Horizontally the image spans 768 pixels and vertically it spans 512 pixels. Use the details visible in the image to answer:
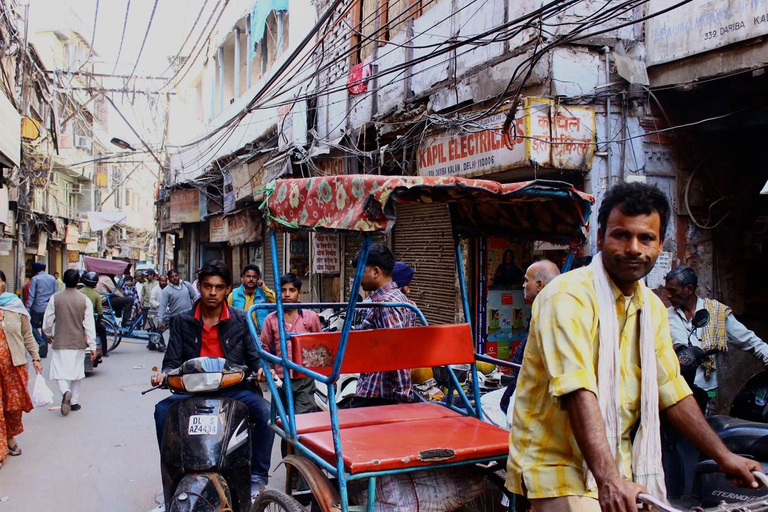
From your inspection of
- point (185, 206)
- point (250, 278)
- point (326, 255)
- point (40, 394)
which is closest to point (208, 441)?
point (40, 394)

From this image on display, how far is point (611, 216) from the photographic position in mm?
2215

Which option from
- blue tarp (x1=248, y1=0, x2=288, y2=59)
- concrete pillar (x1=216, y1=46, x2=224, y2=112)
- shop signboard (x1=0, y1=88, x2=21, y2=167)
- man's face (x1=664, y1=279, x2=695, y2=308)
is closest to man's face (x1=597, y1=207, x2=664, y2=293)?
man's face (x1=664, y1=279, x2=695, y2=308)

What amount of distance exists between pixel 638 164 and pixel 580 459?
549 centimetres

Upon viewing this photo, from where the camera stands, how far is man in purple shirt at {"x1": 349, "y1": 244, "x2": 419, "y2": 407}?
13.9ft

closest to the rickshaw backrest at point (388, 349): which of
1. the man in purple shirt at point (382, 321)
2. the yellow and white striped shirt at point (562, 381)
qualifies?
the man in purple shirt at point (382, 321)

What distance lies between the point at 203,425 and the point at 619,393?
7.87 ft

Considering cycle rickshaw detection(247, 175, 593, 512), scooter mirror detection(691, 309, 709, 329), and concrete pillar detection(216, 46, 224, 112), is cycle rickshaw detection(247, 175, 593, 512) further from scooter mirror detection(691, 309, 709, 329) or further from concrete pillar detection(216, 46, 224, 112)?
concrete pillar detection(216, 46, 224, 112)

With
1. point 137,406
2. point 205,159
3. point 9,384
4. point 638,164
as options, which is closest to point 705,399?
point 638,164

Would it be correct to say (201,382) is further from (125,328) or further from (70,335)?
(125,328)

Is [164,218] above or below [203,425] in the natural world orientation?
above

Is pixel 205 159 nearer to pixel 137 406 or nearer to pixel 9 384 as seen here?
pixel 137 406

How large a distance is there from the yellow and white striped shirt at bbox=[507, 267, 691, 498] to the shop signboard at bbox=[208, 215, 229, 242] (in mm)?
17589

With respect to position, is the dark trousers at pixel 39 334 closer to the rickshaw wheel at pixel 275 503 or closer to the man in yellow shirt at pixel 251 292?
the man in yellow shirt at pixel 251 292

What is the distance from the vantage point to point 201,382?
377 centimetres
